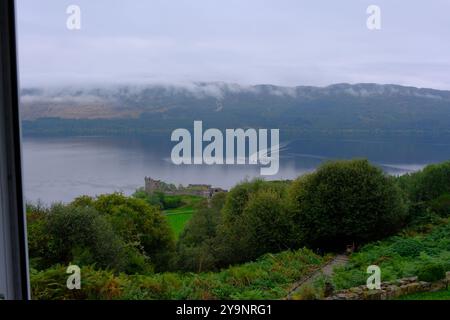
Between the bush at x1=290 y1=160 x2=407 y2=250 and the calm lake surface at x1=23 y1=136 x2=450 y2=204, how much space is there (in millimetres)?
70

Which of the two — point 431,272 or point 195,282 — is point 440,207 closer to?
point 431,272

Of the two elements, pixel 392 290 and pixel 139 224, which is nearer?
pixel 392 290

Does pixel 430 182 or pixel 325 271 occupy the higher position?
pixel 430 182

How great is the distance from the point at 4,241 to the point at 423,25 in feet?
8.06

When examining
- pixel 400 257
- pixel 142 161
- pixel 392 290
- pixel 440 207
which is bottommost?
pixel 392 290

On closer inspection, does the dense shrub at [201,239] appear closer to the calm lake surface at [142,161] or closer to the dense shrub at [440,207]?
the calm lake surface at [142,161]

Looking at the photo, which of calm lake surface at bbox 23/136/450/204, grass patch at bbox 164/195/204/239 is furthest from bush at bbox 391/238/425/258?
grass patch at bbox 164/195/204/239

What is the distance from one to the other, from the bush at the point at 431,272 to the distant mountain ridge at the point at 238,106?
764 mm

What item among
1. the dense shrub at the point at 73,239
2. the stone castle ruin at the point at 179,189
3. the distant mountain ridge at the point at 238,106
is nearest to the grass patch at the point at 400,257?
the distant mountain ridge at the point at 238,106

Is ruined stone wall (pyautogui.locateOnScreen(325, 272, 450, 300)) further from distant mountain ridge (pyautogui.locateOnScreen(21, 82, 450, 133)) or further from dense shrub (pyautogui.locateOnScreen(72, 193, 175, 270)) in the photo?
dense shrub (pyautogui.locateOnScreen(72, 193, 175, 270))

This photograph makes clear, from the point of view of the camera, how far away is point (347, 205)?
2.62m

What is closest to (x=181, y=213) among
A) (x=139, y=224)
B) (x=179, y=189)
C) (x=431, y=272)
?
(x=179, y=189)

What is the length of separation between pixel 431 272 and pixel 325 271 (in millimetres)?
571

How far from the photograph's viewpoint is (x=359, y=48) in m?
2.50
